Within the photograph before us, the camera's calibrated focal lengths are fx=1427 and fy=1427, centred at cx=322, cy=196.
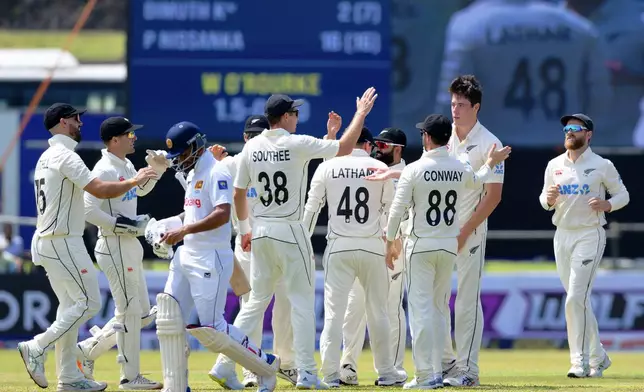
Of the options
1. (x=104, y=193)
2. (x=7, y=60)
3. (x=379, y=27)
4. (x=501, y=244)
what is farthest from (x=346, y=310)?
(x=7, y=60)

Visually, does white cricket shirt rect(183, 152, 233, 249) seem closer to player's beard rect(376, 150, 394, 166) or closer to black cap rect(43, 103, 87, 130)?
black cap rect(43, 103, 87, 130)

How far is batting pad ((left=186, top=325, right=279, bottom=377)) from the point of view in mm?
9578

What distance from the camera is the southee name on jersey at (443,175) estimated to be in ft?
35.1

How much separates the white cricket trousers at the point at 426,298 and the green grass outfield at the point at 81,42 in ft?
101

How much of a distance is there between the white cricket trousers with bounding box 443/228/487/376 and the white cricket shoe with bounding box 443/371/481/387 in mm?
35

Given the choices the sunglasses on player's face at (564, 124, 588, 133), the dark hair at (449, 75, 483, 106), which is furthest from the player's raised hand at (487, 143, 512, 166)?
the sunglasses on player's face at (564, 124, 588, 133)

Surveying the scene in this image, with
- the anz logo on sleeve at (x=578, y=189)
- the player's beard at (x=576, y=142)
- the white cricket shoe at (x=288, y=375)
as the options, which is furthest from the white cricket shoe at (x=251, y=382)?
the player's beard at (x=576, y=142)

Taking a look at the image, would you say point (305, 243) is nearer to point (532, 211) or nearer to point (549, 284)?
point (549, 284)

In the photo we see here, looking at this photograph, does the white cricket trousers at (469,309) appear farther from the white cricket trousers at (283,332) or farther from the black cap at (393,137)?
the white cricket trousers at (283,332)

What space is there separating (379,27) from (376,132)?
1491 millimetres

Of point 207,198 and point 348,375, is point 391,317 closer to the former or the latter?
point 348,375

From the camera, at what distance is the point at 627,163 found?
20672 mm

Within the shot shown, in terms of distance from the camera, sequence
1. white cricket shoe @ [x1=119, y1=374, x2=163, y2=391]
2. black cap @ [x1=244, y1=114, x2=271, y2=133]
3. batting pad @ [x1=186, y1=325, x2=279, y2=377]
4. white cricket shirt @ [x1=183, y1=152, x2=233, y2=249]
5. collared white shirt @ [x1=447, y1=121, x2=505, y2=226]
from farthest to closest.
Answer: black cap @ [x1=244, y1=114, x2=271, y2=133] → collared white shirt @ [x1=447, y1=121, x2=505, y2=226] → white cricket shoe @ [x1=119, y1=374, x2=163, y2=391] → white cricket shirt @ [x1=183, y1=152, x2=233, y2=249] → batting pad @ [x1=186, y1=325, x2=279, y2=377]

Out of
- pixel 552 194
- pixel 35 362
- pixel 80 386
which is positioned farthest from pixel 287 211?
pixel 552 194
